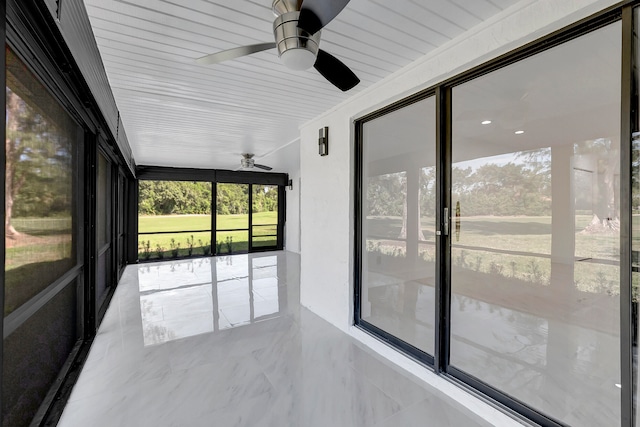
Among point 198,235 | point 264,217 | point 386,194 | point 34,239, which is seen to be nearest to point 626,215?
point 386,194

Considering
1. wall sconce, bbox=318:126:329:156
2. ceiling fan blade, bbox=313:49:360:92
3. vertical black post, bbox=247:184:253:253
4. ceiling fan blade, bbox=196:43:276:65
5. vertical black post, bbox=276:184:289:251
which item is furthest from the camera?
vertical black post, bbox=276:184:289:251

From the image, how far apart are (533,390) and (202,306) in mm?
3663

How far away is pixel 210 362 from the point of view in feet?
8.55

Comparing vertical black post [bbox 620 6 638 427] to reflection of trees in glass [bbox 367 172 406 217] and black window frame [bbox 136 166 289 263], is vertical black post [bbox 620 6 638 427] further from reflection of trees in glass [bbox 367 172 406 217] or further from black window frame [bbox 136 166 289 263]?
black window frame [bbox 136 166 289 263]

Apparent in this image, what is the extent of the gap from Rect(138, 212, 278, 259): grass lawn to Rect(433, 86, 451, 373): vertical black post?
7.37 meters

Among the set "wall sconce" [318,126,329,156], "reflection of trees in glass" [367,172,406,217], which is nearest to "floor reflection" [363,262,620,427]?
"reflection of trees in glass" [367,172,406,217]

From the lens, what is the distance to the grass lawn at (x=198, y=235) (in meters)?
7.83

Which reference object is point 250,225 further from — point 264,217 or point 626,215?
point 626,215

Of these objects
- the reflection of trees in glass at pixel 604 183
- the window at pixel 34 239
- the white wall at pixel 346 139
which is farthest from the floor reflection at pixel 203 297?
the reflection of trees in glass at pixel 604 183

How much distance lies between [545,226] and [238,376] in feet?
8.56

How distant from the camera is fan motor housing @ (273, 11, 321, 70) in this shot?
4.96 feet

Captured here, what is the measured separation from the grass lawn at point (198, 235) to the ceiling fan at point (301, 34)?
7297 mm

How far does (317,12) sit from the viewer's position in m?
1.31

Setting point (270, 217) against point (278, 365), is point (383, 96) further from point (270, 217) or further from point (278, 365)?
point (270, 217)
